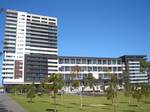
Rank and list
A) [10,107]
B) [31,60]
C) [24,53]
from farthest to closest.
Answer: [24,53]
[31,60]
[10,107]

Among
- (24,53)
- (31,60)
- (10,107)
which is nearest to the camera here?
(10,107)

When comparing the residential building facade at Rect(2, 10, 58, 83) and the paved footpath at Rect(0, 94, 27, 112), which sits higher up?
the residential building facade at Rect(2, 10, 58, 83)

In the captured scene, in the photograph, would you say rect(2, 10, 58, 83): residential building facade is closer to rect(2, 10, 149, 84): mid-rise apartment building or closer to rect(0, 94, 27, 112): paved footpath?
rect(2, 10, 149, 84): mid-rise apartment building

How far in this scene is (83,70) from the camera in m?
192

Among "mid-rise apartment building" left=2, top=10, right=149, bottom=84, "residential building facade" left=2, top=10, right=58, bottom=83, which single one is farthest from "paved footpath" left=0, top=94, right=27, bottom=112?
"mid-rise apartment building" left=2, top=10, right=149, bottom=84

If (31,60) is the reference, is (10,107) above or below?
below

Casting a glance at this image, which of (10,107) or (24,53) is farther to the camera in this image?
(24,53)

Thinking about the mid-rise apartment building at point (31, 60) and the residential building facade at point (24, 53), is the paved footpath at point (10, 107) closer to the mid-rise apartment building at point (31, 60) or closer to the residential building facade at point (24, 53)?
the residential building facade at point (24, 53)

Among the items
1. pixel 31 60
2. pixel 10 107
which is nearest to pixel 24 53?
pixel 31 60

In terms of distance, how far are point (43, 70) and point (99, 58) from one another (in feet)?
149

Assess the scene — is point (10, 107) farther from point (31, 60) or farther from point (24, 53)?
point (24, 53)

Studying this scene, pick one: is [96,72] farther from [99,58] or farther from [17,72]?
[17,72]

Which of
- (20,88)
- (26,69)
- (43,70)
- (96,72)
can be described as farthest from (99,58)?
(20,88)

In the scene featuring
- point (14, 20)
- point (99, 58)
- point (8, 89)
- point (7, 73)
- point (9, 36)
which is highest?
point (14, 20)
